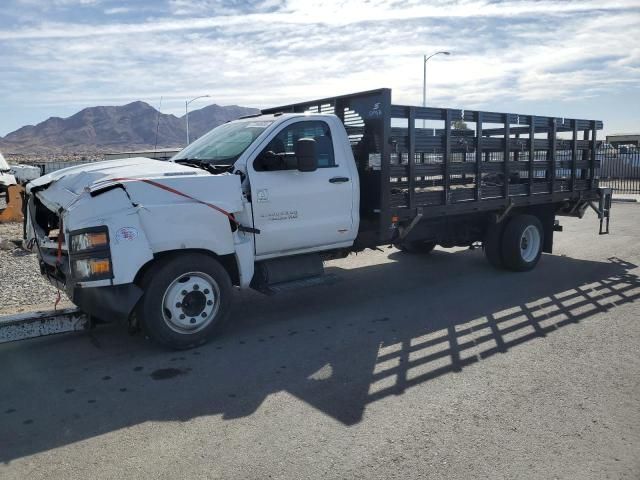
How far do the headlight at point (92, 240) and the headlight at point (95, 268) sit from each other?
0.35 ft

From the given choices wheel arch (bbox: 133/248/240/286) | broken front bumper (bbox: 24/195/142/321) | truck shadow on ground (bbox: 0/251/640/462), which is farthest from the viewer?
wheel arch (bbox: 133/248/240/286)

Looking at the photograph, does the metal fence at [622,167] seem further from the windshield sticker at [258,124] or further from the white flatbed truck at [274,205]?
the windshield sticker at [258,124]

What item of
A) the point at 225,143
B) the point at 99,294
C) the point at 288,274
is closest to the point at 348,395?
the point at 288,274

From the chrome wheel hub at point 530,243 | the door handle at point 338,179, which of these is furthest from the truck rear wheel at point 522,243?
the door handle at point 338,179

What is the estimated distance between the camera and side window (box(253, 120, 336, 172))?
19.7 feet

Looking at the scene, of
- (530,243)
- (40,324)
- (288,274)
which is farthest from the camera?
(530,243)

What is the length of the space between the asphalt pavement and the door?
3.02ft

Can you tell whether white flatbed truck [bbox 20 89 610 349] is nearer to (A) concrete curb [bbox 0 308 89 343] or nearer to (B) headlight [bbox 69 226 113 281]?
(B) headlight [bbox 69 226 113 281]

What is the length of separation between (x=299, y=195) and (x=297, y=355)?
5.88 ft

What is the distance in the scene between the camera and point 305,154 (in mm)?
5973

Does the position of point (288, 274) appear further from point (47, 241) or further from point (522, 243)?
point (522, 243)

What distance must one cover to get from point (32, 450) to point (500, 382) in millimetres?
3415

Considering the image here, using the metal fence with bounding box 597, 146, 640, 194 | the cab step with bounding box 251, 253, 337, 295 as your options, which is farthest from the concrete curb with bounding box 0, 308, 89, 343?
the metal fence with bounding box 597, 146, 640, 194

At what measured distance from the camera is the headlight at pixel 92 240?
16.0 ft
